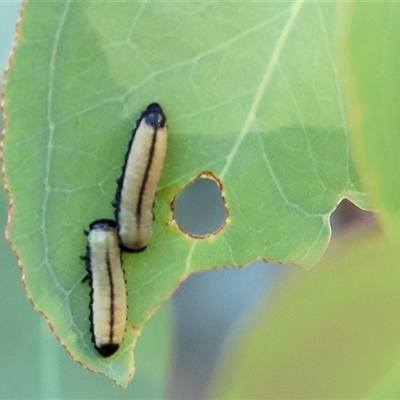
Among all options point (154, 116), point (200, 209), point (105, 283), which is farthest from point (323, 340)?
point (154, 116)

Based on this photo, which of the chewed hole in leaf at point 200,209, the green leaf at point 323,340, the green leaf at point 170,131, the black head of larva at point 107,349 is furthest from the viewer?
the green leaf at point 323,340

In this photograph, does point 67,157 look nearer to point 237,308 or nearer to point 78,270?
point 78,270

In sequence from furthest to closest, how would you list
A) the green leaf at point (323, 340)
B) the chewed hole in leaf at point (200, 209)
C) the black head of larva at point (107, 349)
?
1. the green leaf at point (323, 340)
2. the chewed hole in leaf at point (200, 209)
3. the black head of larva at point (107, 349)

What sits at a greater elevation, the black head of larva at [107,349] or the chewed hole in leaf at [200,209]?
the chewed hole in leaf at [200,209]

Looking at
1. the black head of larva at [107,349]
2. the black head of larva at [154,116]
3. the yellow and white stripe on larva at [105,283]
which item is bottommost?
the black head of larva at [107,349]

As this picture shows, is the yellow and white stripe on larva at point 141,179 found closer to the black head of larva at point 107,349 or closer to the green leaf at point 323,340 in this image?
the black head of larva at point 107,349

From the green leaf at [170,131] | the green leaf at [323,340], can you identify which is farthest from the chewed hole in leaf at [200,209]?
the green leaf at [323,340]

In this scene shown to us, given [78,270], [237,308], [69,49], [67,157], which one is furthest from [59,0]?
[237,308]
